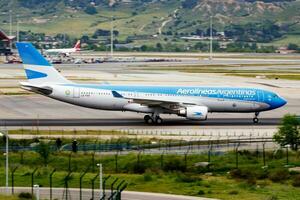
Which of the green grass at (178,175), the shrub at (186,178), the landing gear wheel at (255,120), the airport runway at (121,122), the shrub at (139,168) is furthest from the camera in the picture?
the landing gear wheel at (255,120)

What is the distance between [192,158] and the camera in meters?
69.7

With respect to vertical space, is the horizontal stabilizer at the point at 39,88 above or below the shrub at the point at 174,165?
above

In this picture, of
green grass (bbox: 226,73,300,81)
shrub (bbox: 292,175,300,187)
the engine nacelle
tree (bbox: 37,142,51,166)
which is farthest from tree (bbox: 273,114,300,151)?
green grass (bbox: 226,73,300,81)

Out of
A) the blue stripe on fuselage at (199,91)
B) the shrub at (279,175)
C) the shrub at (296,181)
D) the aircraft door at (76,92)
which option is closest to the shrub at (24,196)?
the shrub at (279,175)

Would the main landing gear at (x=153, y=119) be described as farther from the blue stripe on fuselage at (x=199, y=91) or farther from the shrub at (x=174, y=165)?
the shrub at (x=174, y=165)

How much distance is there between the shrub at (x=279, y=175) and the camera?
6188 centimetres

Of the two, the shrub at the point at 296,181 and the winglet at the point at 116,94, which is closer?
the shrub at the point at 296,181

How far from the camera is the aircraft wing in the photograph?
92.8 metres

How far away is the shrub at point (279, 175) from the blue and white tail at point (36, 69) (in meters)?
38.3

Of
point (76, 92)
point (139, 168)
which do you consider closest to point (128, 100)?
point (76, 92)

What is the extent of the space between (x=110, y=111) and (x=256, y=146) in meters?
29.7

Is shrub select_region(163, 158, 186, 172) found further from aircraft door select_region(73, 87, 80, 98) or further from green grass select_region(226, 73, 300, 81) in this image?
green grass select_region(226, 73, 300, 81)

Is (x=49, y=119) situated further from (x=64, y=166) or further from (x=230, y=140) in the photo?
(x=64, y=166)

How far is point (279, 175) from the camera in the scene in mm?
62562
